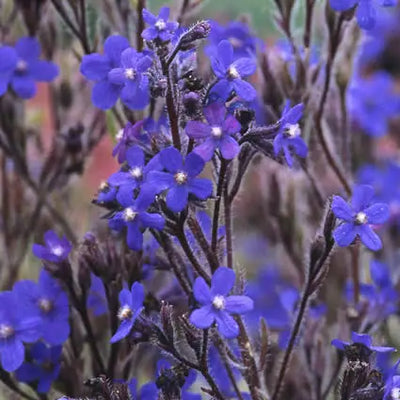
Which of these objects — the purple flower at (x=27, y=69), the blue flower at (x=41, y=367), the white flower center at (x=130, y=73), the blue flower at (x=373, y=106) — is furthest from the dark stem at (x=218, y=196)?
the blue flower at (x=373, y=106)

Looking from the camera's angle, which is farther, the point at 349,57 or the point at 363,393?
the point at 349,57

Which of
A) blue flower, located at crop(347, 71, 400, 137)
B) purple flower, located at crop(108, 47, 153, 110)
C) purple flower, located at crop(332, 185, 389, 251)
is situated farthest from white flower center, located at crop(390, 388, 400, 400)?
blue flower, located at crop(347, 71, 400, 137)

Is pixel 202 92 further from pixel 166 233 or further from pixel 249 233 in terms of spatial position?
pixel 249 233

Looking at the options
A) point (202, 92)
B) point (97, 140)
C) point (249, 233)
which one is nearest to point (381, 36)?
point (249, 233)

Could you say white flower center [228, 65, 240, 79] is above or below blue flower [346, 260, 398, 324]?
above

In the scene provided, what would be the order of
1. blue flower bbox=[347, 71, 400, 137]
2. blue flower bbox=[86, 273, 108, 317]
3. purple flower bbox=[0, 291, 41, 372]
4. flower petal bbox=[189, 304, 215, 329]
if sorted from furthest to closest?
blue flower bbox=[347, 71, 400, 137] < blue flower bbox=[86, 273, 108, 317] < purple flower bbox=[0, 291, 41, 372] < flower petal bbox=[189, 304, 215, 329]

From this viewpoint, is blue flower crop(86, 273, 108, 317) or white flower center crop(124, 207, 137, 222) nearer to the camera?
white flower center crop(124, 207, 137, 222)

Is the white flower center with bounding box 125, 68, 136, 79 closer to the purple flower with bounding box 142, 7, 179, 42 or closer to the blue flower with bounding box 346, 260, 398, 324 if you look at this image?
the purple flower with bounding box 142, 7, 179, 42
